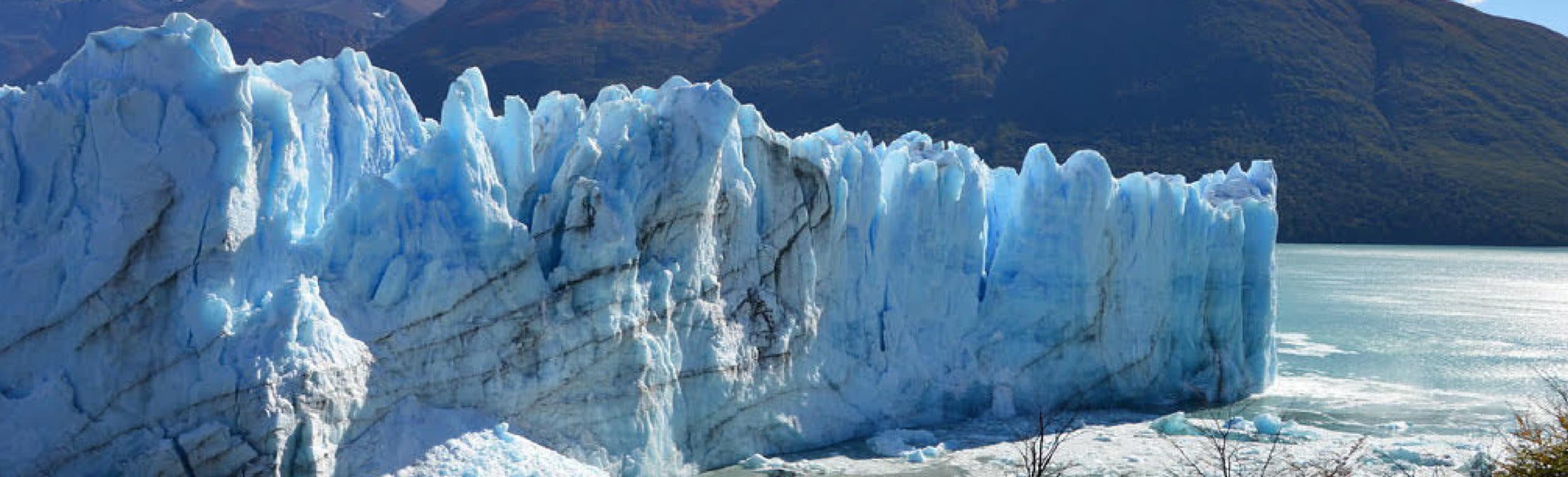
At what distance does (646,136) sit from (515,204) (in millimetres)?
1567

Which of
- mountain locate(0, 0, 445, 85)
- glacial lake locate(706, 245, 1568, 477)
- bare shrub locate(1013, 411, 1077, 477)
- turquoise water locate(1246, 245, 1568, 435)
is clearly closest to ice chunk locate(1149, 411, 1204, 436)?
glacial lake locate(706, 245, 1568, 477)

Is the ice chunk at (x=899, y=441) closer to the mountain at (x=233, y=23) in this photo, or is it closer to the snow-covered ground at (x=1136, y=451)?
the snow-covered ground at (x=1136, y=451)

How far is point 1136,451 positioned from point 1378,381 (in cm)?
848

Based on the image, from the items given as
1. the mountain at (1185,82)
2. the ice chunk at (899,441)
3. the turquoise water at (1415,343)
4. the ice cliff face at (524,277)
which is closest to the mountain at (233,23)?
the mountain at (1185,82)

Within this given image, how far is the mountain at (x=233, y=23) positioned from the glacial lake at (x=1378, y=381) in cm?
8821

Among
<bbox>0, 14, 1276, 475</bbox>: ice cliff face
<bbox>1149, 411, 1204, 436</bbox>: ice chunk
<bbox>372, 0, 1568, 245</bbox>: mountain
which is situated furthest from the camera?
<bbox>372, 0, 1568, 245</bbox>: mountain

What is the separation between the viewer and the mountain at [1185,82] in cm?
6625

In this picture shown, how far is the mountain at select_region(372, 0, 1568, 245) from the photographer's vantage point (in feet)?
217

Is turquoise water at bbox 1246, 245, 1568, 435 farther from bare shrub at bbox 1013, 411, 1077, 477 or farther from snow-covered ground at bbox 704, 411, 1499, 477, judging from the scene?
bare shrub at bbox 1013, 411, 1077, 477

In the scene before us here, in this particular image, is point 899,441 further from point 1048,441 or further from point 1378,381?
point 1378,381

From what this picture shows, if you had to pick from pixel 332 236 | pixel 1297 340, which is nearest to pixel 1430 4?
pixel 1297 340

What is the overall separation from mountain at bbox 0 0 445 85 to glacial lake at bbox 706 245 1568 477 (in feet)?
289

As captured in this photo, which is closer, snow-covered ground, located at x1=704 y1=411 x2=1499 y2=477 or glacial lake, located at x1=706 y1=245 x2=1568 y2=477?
snow-covered ground, located at x1=704 y1=411 x2=1499 y2=477

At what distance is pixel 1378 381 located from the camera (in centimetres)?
2162
